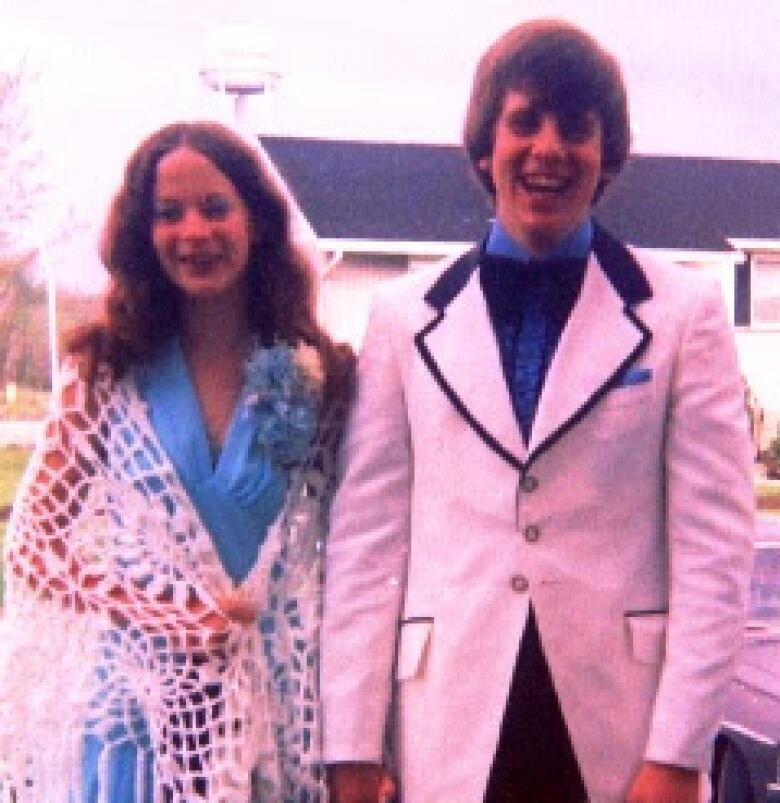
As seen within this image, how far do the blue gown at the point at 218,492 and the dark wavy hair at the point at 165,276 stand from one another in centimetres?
11

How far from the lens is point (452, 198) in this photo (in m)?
7.86

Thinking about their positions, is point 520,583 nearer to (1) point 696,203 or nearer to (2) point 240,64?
(2) point 240,64

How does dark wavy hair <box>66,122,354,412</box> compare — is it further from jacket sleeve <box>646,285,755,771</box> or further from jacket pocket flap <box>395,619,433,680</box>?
jacket sleeve <box>646,285,755,771</box>

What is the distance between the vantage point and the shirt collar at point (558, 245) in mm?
1688

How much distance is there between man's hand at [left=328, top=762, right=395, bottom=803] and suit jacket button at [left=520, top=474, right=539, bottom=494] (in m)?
0.40

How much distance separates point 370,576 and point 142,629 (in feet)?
0.99

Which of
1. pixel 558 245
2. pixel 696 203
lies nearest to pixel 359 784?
pixel 558 245

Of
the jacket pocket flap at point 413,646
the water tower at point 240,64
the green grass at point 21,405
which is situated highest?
the water tower at point 240,64

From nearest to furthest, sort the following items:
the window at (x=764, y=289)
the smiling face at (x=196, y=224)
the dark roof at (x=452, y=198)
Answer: the smiling face at (x=196, y=224)
the window at (x=764, y=289)
the dark roof at (x=452, y=198)

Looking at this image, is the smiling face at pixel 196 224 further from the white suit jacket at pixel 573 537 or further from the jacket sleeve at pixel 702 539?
the jacket sleeve at pixel 702 539

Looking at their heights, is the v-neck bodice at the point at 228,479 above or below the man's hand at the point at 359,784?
above

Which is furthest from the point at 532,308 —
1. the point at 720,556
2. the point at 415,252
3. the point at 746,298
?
the point at 746,298

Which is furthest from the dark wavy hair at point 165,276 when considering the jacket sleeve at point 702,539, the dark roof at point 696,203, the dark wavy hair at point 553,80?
the dark roof at point 696,203

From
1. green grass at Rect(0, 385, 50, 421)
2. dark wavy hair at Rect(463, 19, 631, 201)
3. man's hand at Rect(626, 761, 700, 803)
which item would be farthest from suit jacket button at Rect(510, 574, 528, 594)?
green grass at Rect(0, 385, 50, 421)
